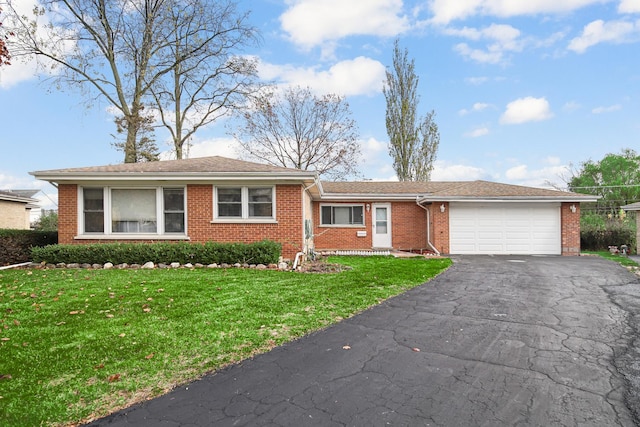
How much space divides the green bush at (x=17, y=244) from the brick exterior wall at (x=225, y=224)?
1156 millimetres

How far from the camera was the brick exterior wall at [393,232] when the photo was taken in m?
17.7

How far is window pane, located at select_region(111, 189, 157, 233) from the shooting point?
12406mm

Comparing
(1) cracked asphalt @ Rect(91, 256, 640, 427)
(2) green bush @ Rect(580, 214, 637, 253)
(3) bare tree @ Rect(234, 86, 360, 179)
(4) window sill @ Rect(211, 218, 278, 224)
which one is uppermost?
(3) bare tree @ Rect(234, 86, 360, 179)

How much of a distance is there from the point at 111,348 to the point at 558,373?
4825 millimetres

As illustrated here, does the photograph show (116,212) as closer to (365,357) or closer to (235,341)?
(235,341)

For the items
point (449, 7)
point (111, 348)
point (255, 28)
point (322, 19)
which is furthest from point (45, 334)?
point (255, 28)

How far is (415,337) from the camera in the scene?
15.7ft

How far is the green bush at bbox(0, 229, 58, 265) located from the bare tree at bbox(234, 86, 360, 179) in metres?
17.6

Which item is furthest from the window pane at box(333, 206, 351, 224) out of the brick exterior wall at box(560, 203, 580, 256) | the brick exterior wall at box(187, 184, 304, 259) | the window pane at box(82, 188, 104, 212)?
the window pane at box(82, 188, 104, 212)

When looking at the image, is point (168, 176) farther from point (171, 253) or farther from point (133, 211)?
point (171, 253)

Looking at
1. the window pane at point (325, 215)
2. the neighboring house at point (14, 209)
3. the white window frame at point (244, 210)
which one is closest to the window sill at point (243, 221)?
the white window frame at point (244, 210)

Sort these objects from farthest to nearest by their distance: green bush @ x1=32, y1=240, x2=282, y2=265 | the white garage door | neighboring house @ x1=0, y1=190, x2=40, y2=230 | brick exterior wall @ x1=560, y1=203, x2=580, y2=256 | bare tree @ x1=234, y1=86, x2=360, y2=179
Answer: bare tree @ x1=234, y1=86, x2=360, y2=179 < neighboring house @ x1=0, y1=190, x2=40, y2=230 < the white garage door < brick exterior wall @ x1=560, y1=203, x2=580, y2=256 < green bush @ x1=32, y1=240, x2=282, y2=265

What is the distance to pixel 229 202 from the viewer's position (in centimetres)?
1231

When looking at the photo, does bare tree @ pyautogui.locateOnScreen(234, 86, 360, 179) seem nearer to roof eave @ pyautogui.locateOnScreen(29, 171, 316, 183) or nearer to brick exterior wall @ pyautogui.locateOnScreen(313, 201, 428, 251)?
brick exterior wall @ pyautogui.locateOnScreen(313, 201, 428, 251)
